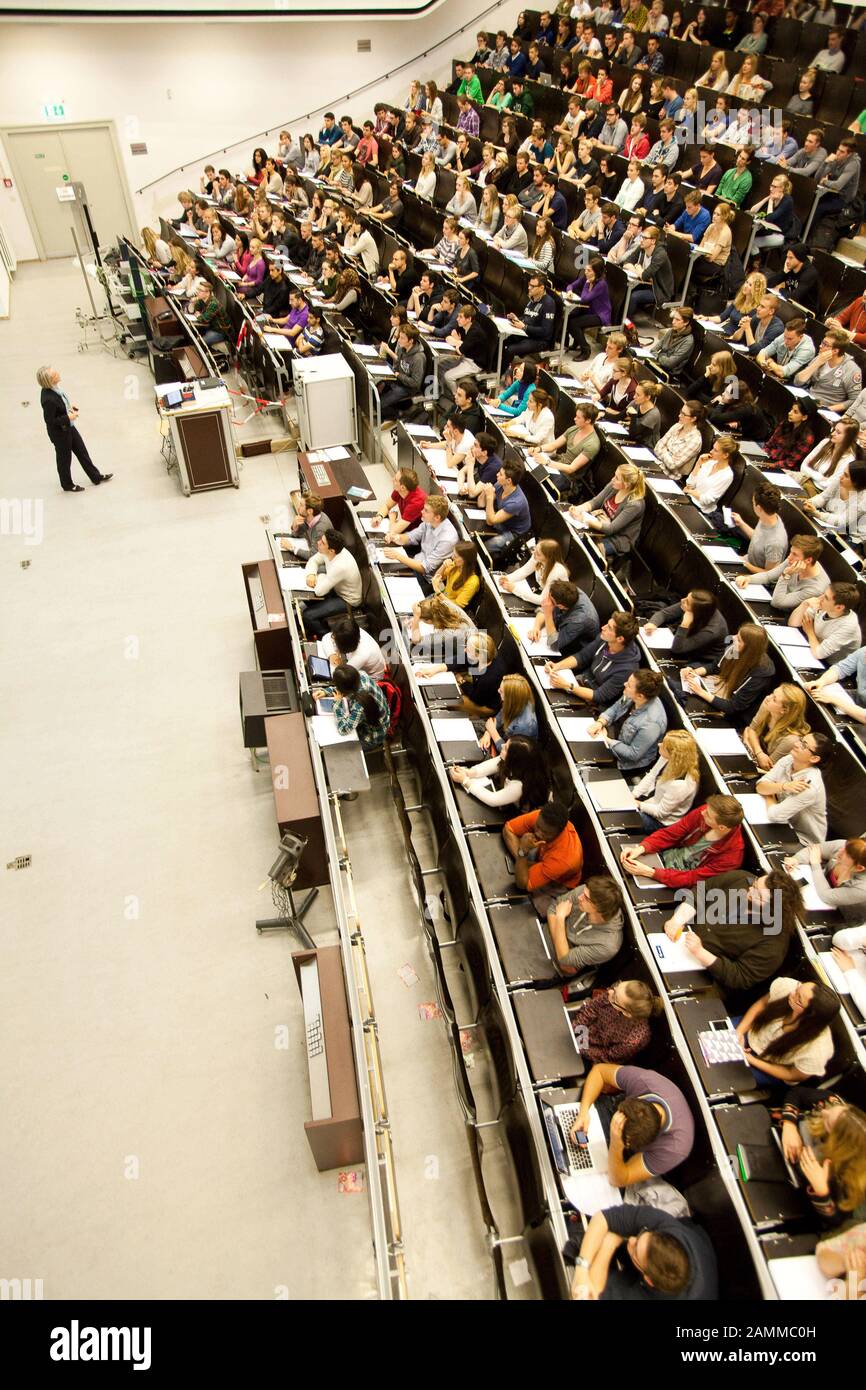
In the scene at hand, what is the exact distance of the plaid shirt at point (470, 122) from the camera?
45.1ft

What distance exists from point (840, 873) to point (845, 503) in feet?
10.8

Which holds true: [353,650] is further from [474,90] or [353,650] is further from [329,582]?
[474,90]

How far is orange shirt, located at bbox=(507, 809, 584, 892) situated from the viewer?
13.3 feet

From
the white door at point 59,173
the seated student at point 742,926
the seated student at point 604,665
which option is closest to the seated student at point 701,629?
the seated student at point 604,665

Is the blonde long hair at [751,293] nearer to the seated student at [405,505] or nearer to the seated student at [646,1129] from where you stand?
the seated student at [405,505]

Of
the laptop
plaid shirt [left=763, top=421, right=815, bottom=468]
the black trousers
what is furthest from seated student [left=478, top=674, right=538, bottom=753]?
the black trousers

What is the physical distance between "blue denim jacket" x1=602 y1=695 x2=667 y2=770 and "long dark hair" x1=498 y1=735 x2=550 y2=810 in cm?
49

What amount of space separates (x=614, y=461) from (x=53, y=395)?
5.10 m

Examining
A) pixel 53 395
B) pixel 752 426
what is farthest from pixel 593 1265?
pixel 53 395

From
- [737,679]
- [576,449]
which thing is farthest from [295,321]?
[737,679]

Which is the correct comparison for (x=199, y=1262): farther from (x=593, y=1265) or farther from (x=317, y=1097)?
(x=593, y=1265)

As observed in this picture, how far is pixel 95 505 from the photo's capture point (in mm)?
8500

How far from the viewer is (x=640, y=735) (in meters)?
4.63

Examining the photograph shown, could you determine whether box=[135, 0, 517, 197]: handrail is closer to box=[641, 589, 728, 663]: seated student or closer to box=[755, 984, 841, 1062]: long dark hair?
box=[641, 589, 728, 663]: seated student
